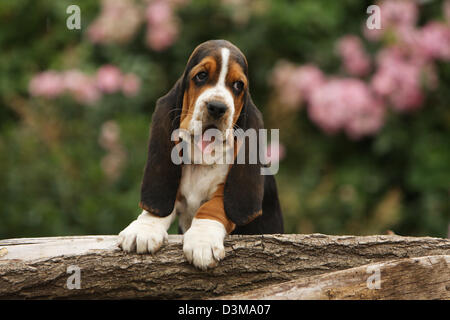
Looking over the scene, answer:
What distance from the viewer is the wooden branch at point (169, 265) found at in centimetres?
290

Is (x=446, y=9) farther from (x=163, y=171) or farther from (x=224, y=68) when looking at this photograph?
(x=163, y=171)

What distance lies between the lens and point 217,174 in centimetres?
309

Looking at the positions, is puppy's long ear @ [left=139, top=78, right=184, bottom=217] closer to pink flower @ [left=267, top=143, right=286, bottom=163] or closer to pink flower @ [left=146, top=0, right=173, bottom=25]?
pink flower @ [left=267, top=143, right=286, bottom=163]

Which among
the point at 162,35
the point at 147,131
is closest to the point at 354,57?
the point at 162,35

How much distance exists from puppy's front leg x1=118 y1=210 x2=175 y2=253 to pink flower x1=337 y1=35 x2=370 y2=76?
3846mm

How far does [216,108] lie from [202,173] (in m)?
0.51

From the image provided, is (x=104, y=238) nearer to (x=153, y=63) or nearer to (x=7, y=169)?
(x=7, y=169)

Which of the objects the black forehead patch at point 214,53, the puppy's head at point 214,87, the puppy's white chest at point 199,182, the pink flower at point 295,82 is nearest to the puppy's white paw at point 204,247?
the puppy's white chest at point 199,182

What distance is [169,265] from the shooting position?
2924 mm

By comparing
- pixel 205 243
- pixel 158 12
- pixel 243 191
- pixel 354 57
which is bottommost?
pixel 205 243

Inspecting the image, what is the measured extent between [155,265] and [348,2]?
4.58 m

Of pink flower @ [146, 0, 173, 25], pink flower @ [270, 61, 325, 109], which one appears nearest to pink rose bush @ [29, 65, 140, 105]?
pink flower @ [146, 0, 173, 25]

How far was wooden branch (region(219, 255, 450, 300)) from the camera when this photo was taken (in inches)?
110

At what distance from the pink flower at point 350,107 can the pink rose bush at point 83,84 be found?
6.52 feet
